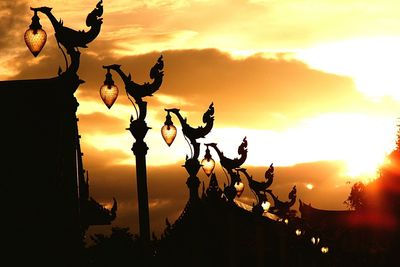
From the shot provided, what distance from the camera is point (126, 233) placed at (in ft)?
112

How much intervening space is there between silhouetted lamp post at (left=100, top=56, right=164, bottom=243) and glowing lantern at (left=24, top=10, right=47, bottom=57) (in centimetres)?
228

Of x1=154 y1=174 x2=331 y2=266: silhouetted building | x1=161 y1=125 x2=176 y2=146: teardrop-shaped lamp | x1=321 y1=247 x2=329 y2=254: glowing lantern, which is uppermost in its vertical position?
Answer: x1=161 y1=125 x2=176 y2=146: teardrop-shaped lamp

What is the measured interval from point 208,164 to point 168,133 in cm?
699

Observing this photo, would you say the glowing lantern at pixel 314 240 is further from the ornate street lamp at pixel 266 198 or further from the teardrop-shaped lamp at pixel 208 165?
the teardrop-shaped lamp at pixel 208 165

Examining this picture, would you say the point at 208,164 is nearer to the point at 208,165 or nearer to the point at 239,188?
the point at 208,165

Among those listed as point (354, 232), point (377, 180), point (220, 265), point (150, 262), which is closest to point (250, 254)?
point (220, 265)

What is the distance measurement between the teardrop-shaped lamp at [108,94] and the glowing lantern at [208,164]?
10162 mm

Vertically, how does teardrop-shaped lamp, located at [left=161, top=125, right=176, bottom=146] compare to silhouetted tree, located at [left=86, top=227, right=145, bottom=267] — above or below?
above

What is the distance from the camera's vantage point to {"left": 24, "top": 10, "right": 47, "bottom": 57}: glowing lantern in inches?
678

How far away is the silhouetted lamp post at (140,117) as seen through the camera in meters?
18.7

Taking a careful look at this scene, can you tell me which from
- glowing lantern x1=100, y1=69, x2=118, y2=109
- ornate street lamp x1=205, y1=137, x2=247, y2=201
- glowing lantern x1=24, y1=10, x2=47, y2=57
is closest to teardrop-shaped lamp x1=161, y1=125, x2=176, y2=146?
glowing lantern x1=100, y1=69, x2=118, y2=109

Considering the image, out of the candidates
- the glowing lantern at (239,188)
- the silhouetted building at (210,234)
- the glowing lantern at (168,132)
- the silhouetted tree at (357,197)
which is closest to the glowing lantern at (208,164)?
the silhouetted building at (210,234)

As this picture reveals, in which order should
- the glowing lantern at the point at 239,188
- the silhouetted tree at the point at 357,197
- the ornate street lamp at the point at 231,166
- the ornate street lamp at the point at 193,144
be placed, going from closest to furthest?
1. the ornate street lamp at the point at 193,144
2. the ornate street lamp at the point at 231,166
3. the glowing lantern at the point at 239,188
4. the silhouetted tree at the point at 357,197

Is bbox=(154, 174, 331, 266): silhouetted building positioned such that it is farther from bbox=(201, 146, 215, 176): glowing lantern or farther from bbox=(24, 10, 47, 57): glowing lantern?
bbox=(24, 10, 47, 57): glowing lantern
